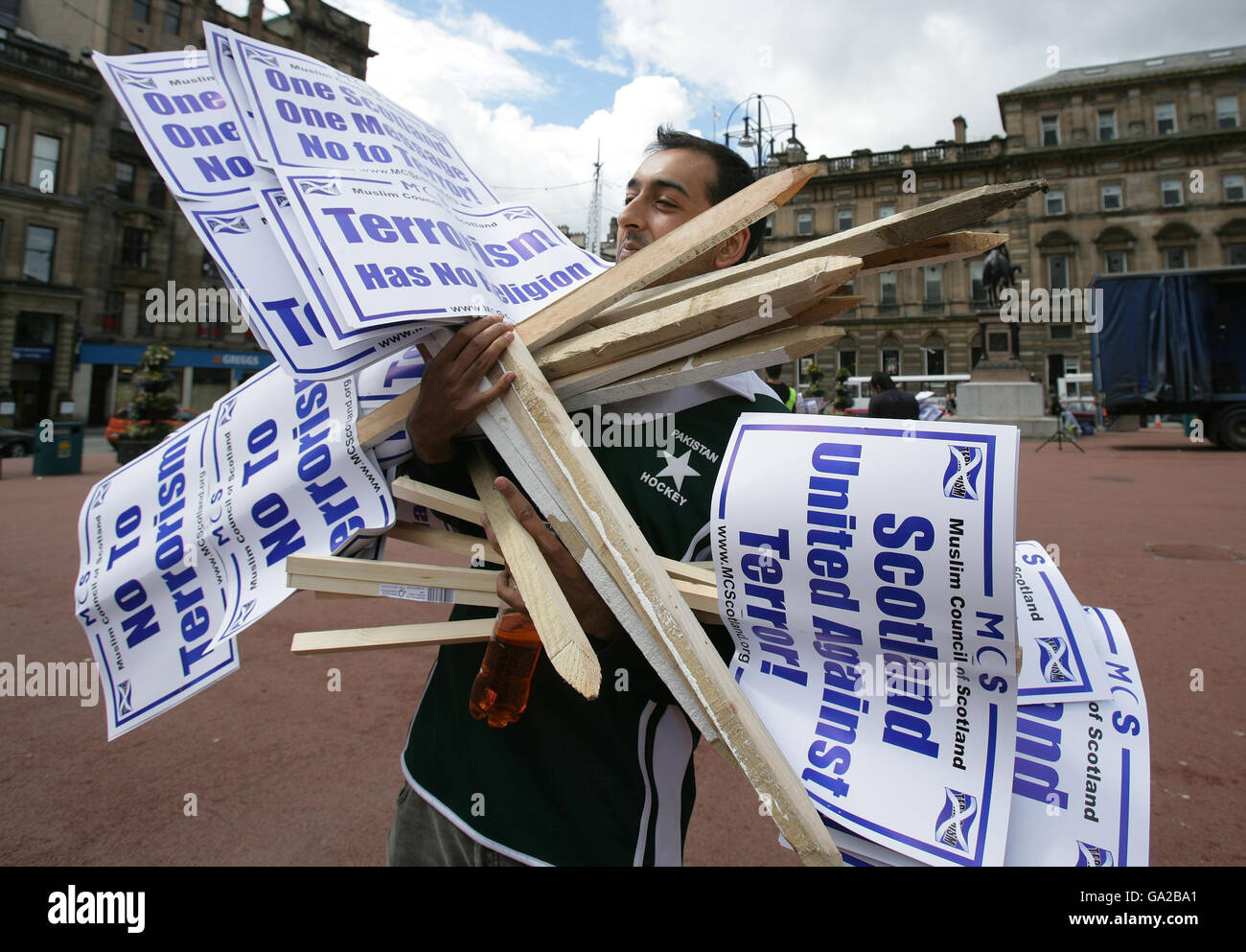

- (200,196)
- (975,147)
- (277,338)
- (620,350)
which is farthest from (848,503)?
(975,147)

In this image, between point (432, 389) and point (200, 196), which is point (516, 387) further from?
point (200, 196)

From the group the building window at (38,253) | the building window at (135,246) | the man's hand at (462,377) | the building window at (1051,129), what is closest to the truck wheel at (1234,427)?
the man's hand at (462,377)

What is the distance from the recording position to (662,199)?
163 centimetres

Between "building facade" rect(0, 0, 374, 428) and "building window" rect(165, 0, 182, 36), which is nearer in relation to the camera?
"building facade" rect(0, 0, 374, 428)

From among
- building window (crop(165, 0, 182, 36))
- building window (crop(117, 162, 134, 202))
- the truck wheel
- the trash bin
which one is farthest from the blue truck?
building window (crop(165, 0, 182, 36))

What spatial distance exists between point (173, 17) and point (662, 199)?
43.6 meters

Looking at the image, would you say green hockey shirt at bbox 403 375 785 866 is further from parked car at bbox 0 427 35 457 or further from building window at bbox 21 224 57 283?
building window at bbox 21 224 57 283

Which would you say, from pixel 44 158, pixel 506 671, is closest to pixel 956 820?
pixel 506 671

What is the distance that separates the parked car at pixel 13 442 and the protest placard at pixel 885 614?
23273 millimetres

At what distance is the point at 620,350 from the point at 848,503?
0.45m

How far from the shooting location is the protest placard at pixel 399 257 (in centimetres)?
104

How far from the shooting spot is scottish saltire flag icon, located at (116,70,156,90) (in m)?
1.19

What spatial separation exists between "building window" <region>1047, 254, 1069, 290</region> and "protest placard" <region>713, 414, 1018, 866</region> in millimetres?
48705

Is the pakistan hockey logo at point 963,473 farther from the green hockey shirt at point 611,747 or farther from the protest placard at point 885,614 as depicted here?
the green hockey shirt at point 611,747
